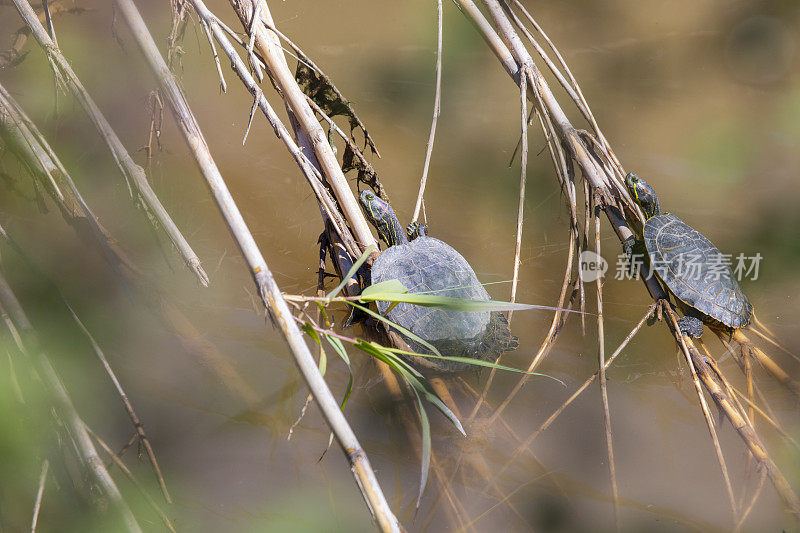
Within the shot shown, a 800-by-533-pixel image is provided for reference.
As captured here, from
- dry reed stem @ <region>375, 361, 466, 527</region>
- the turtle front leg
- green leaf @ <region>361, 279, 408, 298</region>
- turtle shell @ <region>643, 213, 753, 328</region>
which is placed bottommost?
dry reed stem @ <region>375, 361, 466, 527</region>

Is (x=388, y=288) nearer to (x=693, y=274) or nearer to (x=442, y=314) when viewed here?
(x=442, y=314)

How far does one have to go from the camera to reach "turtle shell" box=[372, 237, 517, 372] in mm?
1648

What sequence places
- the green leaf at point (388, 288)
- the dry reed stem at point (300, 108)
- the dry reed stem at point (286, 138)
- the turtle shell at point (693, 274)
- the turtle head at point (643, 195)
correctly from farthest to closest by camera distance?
the turtle head at point (643, 195) → the turtle shell at point (693, 274) → the dry reed stem at point (300, 108) → the dry reed stem at point (286, 138) → the green leaf at point (388, 288)

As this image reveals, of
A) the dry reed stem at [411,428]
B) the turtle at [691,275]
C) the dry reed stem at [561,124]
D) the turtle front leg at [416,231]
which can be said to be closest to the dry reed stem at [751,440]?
the dry reed stem at [561,124]

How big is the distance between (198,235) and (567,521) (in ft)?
5.50

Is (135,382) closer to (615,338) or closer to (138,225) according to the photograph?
(138,225)

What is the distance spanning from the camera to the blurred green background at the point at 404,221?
1.44m

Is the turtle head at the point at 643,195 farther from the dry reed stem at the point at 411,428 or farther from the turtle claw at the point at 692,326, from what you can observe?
the dry reed stem at the point at 411,428

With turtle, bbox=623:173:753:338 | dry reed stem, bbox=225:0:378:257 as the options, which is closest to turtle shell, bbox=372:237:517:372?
dry reed stem, bbox=225:0:378:257

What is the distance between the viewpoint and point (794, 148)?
103 inches

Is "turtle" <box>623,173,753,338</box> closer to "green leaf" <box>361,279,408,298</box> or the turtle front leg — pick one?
the turtle front leg

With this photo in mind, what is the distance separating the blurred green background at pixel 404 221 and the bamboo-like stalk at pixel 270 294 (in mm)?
378

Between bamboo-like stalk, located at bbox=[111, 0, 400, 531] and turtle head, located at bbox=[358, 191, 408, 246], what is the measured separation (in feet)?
2.68

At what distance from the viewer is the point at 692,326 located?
1901mm
